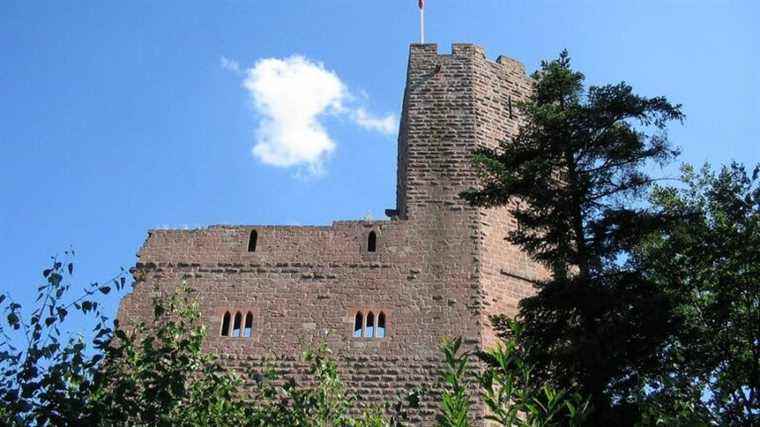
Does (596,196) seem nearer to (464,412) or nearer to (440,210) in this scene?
(440,210)

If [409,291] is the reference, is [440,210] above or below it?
above

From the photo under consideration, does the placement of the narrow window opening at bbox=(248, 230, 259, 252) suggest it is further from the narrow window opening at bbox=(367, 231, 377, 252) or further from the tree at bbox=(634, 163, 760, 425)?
the tree at bbox=(634, 163, 760, 425)

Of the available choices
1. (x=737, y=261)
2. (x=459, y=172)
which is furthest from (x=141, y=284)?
(x=737, y=261)

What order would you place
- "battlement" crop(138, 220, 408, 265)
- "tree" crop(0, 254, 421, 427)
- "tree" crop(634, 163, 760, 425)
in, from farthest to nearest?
"battlement" crop(138, 220, 408, 265)
"tree" crop(634, 163, 760, 425)
"tree" crop(0, 254, 421, 427)

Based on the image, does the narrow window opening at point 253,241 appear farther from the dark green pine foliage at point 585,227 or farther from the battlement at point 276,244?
the dark green pine foliage at point 585,227

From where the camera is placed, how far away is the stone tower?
14133mm

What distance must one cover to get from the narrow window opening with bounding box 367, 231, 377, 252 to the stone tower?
19 millimetres

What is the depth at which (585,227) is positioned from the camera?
1078 cm

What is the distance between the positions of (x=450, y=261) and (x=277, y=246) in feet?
9.81

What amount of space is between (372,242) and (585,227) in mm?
5231

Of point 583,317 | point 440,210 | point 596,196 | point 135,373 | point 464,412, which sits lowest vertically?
point 464,412

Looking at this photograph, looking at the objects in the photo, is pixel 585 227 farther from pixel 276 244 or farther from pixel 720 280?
pixel 276 244

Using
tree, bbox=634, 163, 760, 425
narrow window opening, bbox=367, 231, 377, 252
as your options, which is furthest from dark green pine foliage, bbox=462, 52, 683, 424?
narrow window opening, bbox=367, 231, 377, 252

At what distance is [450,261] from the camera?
14.9 metres
